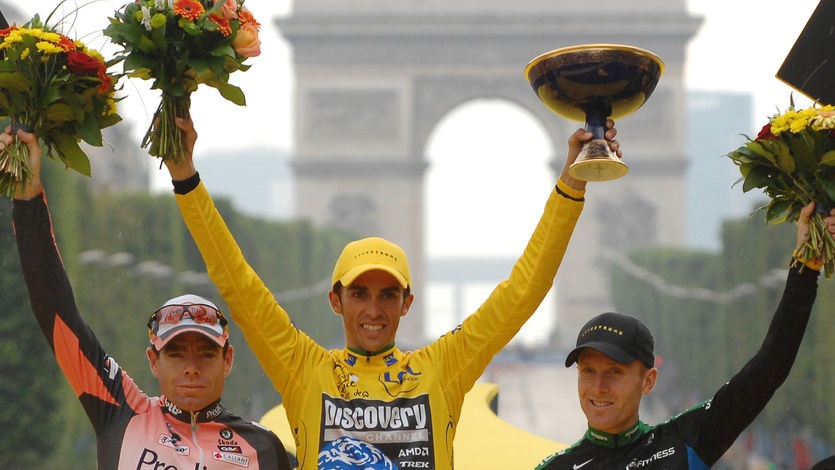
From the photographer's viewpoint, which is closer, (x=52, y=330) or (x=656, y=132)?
(x=52, y=330)

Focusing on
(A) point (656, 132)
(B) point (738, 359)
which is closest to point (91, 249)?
(B) point (738, 359)

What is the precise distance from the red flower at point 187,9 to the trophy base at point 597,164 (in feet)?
3.94

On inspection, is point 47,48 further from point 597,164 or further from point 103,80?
point 597,164

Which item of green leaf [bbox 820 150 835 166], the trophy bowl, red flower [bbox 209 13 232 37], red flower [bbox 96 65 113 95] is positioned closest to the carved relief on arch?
the trophy bowl

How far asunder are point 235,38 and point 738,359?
2182 centimetres

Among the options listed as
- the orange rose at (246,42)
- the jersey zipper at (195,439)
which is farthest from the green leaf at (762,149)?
the jersey zipper at (195,439)

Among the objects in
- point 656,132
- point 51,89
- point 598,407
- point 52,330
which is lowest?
point 598,407

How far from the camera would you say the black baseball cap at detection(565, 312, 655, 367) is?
13.0ft

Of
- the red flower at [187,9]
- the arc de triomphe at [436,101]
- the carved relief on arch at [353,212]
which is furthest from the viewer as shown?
the carved relief on arch at [353,212]

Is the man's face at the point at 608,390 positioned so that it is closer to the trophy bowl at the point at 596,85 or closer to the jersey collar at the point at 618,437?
the jersey collar at the point at 618,437

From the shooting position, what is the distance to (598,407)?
13.0ft

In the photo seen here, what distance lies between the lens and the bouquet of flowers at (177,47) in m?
3.84

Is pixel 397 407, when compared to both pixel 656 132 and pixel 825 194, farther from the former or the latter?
pixel 656 132

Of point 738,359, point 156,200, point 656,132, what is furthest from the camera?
point 656,132
